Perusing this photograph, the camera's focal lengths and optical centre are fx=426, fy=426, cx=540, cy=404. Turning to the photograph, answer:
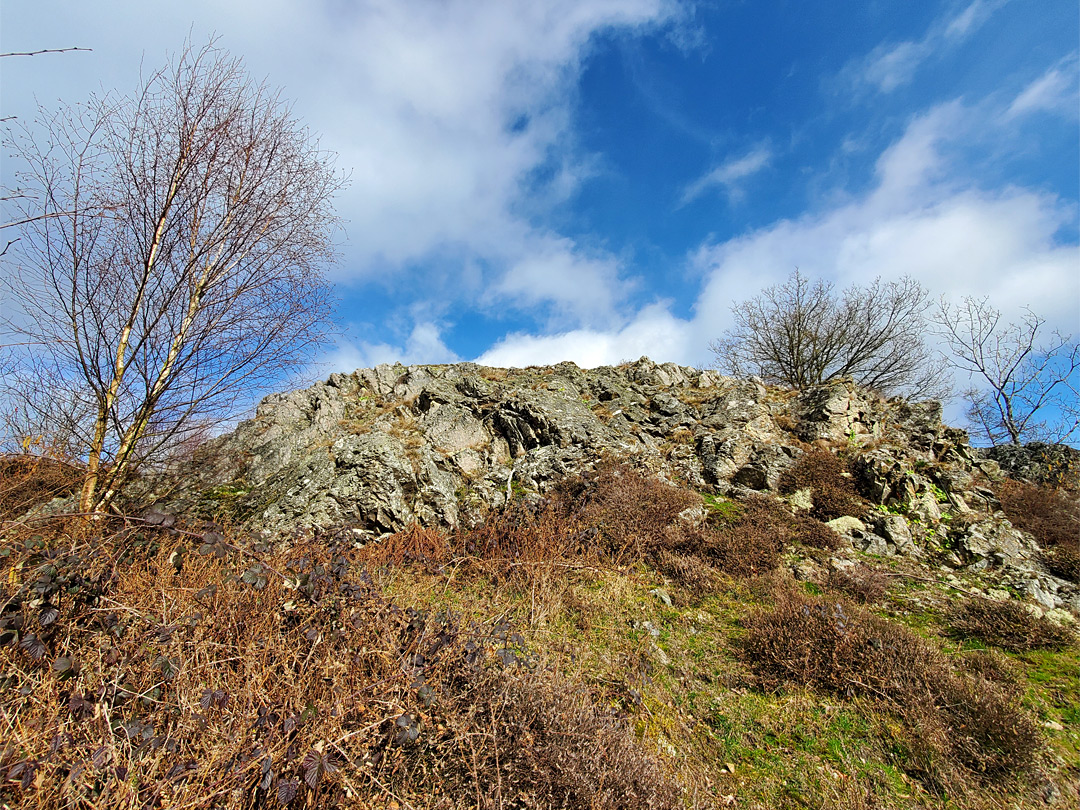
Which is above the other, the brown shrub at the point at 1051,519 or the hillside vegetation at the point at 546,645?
the brown shrub at the point at 1051,519

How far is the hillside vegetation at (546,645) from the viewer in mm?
2494

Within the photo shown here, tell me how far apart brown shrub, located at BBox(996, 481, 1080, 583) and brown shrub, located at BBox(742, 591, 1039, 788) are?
4.78 meters

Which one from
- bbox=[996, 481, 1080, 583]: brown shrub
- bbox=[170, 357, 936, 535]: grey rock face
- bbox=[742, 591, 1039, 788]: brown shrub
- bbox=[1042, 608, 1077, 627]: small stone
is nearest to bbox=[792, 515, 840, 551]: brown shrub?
bbox=[170, 357, 936, 535]: grey rock face

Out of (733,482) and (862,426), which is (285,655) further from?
(862,426)

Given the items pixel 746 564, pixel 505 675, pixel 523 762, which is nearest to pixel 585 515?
pixel 746 564

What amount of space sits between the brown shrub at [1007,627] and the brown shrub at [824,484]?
2.80 m

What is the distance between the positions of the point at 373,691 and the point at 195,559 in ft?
12.1

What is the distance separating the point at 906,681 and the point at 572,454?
653 centimetres

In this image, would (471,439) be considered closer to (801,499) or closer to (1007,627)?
(801,499)

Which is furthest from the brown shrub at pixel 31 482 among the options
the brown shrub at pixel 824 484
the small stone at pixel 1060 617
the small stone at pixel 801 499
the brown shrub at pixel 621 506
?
the small stone at pixel 1060 617

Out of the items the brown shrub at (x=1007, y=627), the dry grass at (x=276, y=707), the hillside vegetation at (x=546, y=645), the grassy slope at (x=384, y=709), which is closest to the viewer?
the dry grass at (x=276, y=707)

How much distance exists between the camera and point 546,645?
14.6ft

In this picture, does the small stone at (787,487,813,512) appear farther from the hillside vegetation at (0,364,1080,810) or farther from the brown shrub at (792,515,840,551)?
the brown shrub at (792,515,840,551)

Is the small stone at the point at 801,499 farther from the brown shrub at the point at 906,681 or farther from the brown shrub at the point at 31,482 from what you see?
the brown shrub at the point at 31,482
